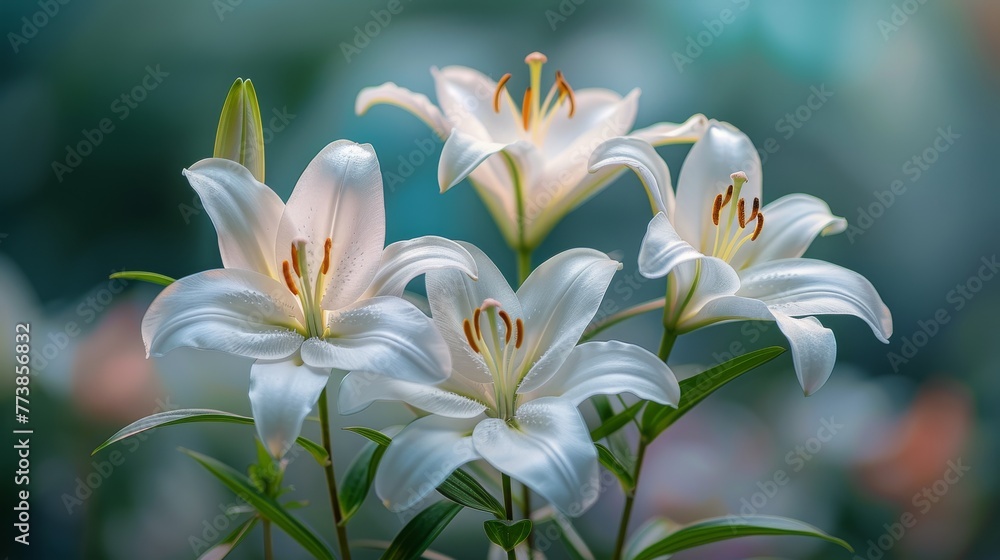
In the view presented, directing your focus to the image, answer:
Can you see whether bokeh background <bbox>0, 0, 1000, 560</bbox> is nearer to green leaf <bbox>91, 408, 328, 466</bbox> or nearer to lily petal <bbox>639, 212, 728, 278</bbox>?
green leaf <bbox>91, 408, 328, 466</bbox>

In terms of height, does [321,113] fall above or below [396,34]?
below

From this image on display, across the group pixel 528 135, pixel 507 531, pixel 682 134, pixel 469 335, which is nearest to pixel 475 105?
pixel 528 135

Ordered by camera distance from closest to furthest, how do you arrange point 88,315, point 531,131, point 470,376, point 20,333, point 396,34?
point 470,376 < point 531,131 < point 20,333 < point 88,315 < point 396,34

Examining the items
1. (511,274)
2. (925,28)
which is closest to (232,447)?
(511,274)

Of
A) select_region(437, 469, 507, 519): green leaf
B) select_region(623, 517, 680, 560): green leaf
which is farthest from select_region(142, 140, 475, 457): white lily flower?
select_region(623, 517, 680, 560): green leaf

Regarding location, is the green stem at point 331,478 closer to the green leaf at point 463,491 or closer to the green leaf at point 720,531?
the green leaf at point 463,491

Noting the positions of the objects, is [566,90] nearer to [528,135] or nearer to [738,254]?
[528,135]

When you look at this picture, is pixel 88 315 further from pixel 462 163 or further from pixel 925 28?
pixel 925 28

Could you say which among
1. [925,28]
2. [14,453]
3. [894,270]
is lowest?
[14,453]
